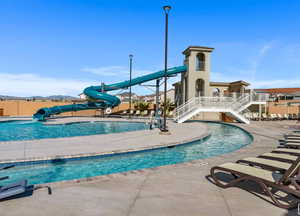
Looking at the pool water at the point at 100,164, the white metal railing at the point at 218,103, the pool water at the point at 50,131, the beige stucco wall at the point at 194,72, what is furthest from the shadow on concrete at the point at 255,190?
the beige stucco wall at the point at 194,72

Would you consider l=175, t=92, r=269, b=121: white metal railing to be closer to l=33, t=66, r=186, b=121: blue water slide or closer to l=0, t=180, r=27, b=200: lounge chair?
l=33, t=66, r=186, b=121: blue water slide

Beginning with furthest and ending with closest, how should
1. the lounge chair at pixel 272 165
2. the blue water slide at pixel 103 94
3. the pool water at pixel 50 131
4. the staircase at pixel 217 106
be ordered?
the blue water slide at pixel 103 94 < the staircase at pixel 217 106 < the pool water at pixel 50 131 < the lounge chair at pixel 272 165

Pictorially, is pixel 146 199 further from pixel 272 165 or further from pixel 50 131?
pixel 50 131

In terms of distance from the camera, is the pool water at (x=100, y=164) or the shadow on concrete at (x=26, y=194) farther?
the pool water at (x=100, y=164)

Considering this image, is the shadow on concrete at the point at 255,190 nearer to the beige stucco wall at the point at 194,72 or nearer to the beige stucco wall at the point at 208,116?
the beige stucco wall at the point at 194,72

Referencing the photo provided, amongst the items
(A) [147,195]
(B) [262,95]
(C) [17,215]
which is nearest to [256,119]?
(B) [262,95]

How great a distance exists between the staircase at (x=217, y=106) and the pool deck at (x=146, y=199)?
1378cm

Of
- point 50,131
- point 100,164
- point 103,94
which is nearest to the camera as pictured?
point 100,164

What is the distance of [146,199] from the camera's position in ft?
11.2

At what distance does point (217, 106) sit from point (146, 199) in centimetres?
1645

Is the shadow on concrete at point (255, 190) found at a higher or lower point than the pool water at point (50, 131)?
higher

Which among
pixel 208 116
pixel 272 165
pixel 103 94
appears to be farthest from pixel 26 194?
pixel 208 116

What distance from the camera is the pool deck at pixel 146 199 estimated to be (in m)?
3.01

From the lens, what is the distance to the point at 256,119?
2228 cm
